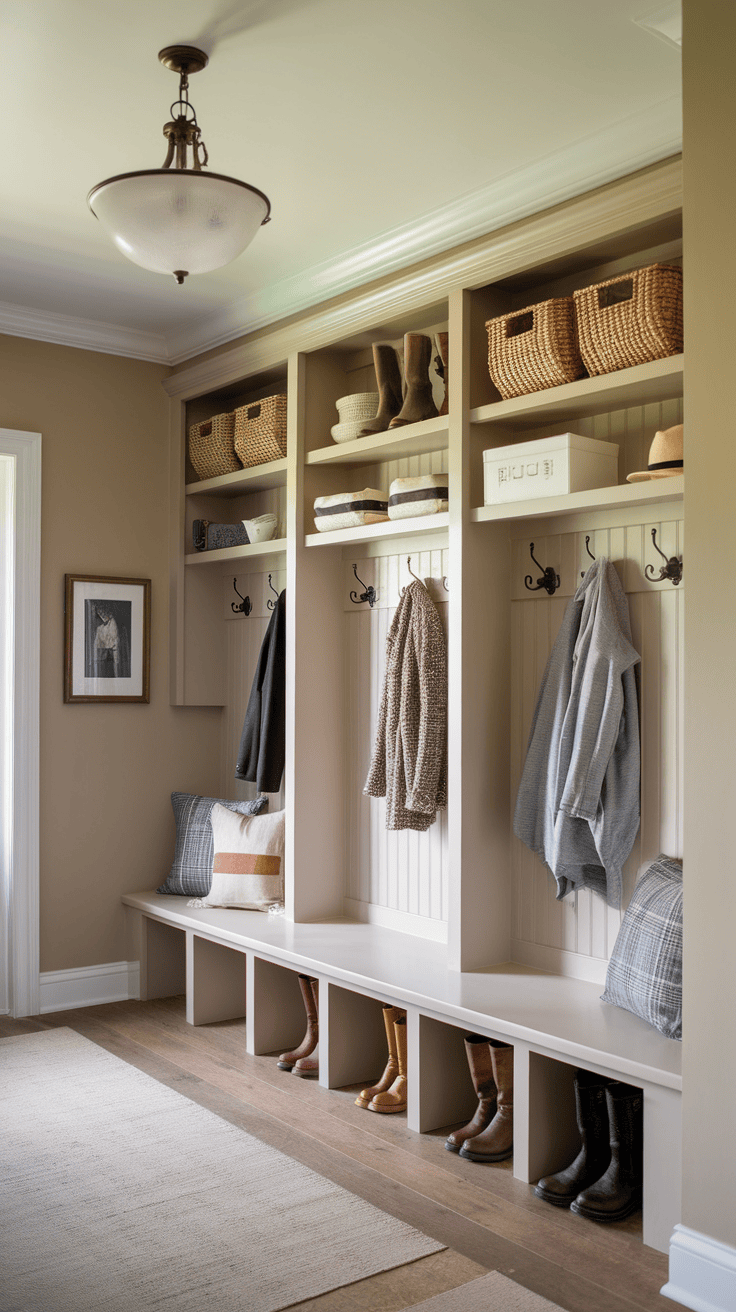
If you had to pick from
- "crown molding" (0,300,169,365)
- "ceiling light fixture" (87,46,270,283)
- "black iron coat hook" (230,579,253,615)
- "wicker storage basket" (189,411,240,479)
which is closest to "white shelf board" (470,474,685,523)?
"ceiling light fixture" (87,46,270,283)

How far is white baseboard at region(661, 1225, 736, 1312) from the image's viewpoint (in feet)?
7.08

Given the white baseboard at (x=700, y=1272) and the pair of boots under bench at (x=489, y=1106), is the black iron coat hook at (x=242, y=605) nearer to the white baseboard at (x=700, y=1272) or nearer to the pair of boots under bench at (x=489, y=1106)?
the pair of boots under bench at (x=489, y=1106)

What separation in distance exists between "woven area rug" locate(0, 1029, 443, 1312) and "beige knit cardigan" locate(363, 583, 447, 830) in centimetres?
111

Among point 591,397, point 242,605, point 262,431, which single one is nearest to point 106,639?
point 242,605

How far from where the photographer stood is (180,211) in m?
2.37

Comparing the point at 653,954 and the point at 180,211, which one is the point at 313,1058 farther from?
the point at 180,211

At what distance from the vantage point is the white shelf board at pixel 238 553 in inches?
163

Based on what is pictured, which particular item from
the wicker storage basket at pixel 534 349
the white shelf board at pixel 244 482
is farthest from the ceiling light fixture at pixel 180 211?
the white shelf board at pixel 244 482

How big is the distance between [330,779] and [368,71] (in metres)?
2.38

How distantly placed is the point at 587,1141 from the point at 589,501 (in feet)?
5.33

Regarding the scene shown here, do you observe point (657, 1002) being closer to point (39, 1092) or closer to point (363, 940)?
point (363, 940)

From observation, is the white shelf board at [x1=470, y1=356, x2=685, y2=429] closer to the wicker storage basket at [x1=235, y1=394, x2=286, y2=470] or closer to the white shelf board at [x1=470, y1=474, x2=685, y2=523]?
the white shelf board at [x1=470, y1=474, x2=685, y2=523]

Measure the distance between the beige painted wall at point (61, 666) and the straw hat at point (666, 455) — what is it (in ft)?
7.93

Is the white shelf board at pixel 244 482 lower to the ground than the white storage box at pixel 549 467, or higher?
higher
